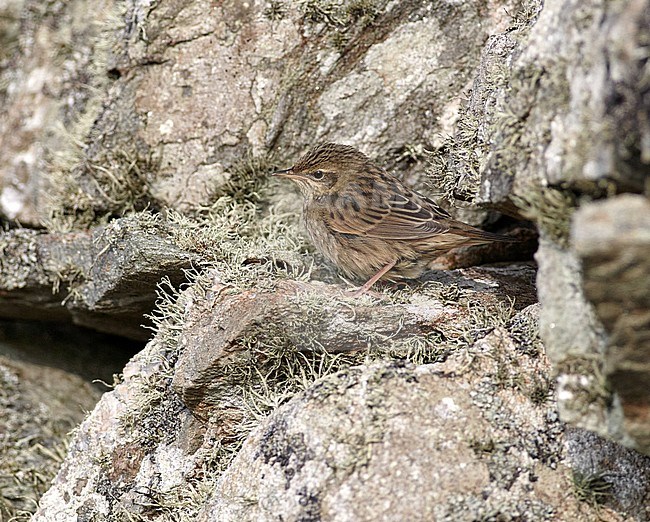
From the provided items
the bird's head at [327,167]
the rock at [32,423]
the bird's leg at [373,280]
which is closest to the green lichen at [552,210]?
the bird's leg at [373,280]

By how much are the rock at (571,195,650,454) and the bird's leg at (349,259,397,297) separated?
2199mm

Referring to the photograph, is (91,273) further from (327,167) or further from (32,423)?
(327,167)

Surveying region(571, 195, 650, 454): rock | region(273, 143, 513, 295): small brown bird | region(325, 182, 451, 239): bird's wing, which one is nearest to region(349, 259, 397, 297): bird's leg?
region(273, 143, 513, 295): small brown bird

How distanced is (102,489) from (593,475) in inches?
113

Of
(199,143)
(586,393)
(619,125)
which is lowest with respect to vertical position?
(586,393)

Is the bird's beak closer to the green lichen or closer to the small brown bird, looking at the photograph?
the small brown bird

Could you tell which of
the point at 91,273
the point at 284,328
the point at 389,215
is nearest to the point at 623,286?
the point at 284,328

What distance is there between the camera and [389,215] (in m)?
5.54

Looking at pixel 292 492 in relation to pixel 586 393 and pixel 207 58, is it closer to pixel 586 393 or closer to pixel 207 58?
pixel 586 393

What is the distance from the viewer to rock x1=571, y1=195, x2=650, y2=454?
264 centimetres

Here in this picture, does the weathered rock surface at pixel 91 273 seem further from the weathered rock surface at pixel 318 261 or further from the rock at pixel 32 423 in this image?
the rock at pixel 32 423

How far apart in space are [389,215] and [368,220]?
0.16 meters

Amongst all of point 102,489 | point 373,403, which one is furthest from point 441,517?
point 102,489

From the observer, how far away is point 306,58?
5.96 m
